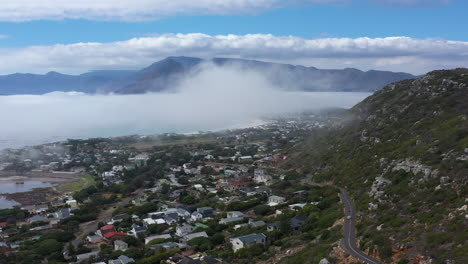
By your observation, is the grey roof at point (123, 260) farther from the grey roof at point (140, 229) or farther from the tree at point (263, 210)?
the tree at point (263, 210)

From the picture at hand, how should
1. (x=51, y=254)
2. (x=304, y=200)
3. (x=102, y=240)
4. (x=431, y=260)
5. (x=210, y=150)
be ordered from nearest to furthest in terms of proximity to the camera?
(x=431, y=260) < (x=51, y=254) < (x=102, y=240) < (x=304, y=200) < (x=210, y=150)

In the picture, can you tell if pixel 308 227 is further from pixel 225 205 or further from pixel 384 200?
pixel 225 205

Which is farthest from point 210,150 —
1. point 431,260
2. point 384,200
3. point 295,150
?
point 431,260

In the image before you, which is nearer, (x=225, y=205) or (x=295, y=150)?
(x=225, y=205)

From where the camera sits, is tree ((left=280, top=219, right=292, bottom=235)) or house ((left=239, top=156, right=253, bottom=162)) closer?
tree ((left=280, top=219, right=292, bottom=235))

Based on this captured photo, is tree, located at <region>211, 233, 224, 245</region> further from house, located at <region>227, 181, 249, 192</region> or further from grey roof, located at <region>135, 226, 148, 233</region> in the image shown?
house, located at <region>227, 181, 249, 192</region>

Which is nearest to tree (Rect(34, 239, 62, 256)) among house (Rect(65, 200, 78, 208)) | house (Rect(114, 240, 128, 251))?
house (Rect(114, 240, 128, 251))
